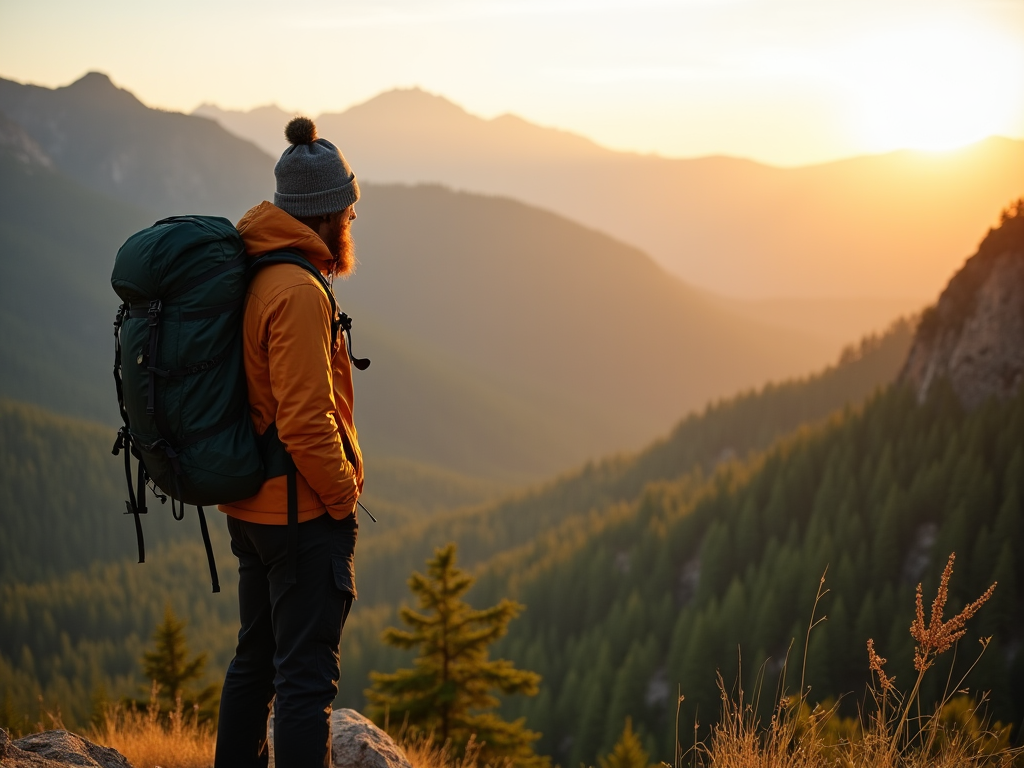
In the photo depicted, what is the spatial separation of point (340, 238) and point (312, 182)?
31 cm

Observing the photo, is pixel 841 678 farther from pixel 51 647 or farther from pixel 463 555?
pixel 51 647

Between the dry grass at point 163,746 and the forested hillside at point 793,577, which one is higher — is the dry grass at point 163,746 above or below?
above

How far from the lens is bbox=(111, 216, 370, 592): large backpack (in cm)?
361

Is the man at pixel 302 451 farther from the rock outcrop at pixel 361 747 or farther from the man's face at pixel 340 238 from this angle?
the rock outcrop at pixel 361 747

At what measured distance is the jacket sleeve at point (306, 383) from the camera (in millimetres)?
3580

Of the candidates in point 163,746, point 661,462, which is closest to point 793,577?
point 163,746

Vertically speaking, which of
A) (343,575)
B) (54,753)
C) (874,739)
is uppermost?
(343,575)

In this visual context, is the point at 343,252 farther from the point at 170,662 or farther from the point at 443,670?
the point at 170,662

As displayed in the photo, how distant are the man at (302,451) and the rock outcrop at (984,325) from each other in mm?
70588

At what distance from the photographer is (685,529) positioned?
76125 millimetres

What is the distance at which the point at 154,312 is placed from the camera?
3.60 metres

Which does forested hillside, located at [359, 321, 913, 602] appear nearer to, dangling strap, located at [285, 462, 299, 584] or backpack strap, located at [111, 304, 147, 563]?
backpack strap, located at [111, 304, 147, 563]

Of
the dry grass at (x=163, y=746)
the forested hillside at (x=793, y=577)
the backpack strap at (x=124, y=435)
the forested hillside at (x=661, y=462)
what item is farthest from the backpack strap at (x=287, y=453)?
the forested hillside at (x=661, y=462)

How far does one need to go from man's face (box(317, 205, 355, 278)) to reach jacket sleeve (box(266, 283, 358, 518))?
530mm
